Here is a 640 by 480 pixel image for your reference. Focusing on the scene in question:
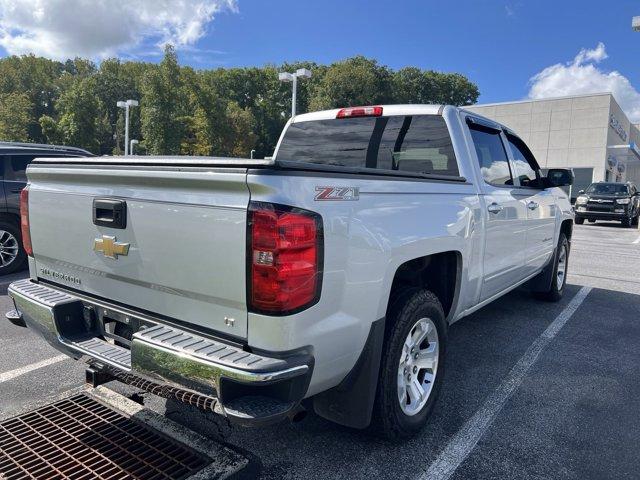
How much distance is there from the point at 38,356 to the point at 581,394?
14.1 feet

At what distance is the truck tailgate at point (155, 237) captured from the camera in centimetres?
210

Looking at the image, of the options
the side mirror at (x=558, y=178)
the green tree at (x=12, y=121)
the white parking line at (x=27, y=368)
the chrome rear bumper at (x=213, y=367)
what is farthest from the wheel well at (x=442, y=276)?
the green tree at (x=12, y=121)

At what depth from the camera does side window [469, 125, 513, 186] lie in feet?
13.0

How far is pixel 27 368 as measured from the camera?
12.6 ft

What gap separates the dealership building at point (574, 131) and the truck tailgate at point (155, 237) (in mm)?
39919

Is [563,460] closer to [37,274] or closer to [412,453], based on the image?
[412,453]

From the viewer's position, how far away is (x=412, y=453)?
2.79 m

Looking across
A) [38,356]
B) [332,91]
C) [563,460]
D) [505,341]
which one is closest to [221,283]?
[563,460]

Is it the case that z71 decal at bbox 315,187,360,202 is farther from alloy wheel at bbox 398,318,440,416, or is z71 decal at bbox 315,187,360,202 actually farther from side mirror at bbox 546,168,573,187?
side mirror at bbox 546,168,573,187

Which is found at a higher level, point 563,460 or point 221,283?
point 221,283

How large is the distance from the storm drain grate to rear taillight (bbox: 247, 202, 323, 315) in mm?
1166

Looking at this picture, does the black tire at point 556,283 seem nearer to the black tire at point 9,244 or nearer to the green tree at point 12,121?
the black tire at point 9,244

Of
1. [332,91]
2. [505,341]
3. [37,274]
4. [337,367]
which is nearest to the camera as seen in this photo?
[337,367]

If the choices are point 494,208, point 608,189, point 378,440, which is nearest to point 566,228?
point 494,208
